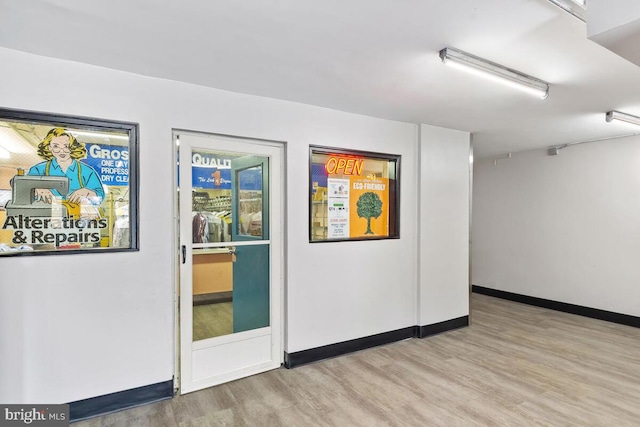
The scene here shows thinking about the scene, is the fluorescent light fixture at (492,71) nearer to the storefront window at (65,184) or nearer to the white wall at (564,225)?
the storefront window at (65,184)

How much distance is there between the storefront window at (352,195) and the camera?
367 centimetres

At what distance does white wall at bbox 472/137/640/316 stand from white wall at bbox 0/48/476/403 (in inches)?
150

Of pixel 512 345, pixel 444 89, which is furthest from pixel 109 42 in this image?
pixel 512 345

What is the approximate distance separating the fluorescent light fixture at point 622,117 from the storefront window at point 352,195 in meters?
2.30

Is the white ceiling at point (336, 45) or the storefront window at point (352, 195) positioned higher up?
the white ceiling at point (336, 45)

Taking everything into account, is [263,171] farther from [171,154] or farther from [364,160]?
[364,160]

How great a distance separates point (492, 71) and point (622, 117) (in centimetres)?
246

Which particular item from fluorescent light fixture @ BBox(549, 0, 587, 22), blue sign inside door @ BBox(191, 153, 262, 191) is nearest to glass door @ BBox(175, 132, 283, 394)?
blue sign inside door @ BBox(191, 153, 262, 191)

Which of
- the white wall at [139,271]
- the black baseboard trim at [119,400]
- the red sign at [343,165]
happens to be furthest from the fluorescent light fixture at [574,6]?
the black baseboard trim at [119,400]

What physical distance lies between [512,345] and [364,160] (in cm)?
279

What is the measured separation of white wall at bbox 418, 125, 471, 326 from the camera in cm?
433

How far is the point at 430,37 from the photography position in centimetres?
216

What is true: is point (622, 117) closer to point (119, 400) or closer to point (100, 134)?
point (100, 134)

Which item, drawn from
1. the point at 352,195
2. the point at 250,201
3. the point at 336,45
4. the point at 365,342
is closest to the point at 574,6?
the point at 336,45
